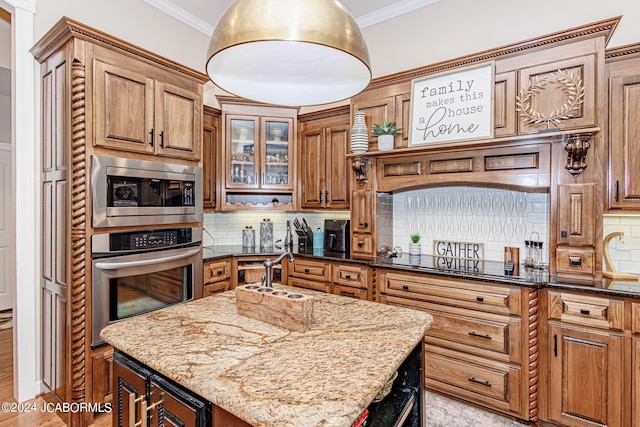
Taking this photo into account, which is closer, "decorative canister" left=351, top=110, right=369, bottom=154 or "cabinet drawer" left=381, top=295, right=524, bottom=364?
"cabinet drawer" left=381, top=295, right=524, bottom=364

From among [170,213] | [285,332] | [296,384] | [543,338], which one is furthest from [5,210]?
[543,338]

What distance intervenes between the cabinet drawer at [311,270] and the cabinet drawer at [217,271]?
64cm

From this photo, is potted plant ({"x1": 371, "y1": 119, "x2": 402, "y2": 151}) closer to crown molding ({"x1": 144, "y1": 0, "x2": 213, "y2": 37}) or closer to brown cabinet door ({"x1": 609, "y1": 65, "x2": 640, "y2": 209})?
brown cabinet door ({"x1": 609, "y1": 65, "x2": 640, "y2": 209})

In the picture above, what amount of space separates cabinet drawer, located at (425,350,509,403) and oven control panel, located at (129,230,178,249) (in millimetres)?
2189

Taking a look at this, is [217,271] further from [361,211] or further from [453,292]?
[453,292]

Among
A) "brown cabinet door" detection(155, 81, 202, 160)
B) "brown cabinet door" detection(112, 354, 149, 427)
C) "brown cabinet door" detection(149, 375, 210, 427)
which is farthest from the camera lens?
"brown cabinet door" detection(155, 81, 202, 160)

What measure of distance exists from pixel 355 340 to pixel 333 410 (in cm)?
46

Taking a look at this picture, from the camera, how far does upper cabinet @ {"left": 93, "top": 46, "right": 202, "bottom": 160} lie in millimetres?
2232

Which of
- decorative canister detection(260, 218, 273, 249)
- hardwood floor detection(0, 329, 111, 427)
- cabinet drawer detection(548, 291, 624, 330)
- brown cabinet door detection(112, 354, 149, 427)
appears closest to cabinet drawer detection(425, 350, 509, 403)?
cabinet drawer detection(548, 291, 624, 330)

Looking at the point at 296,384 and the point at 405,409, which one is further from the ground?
the point at 296,384

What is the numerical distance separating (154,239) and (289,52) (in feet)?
5.76

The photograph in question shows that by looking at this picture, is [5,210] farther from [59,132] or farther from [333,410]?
[333,410]

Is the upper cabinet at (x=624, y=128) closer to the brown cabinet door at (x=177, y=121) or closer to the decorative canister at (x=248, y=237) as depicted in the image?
the brown cabinet door at (x=177, y=121)

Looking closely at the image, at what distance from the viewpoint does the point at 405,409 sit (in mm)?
1423
